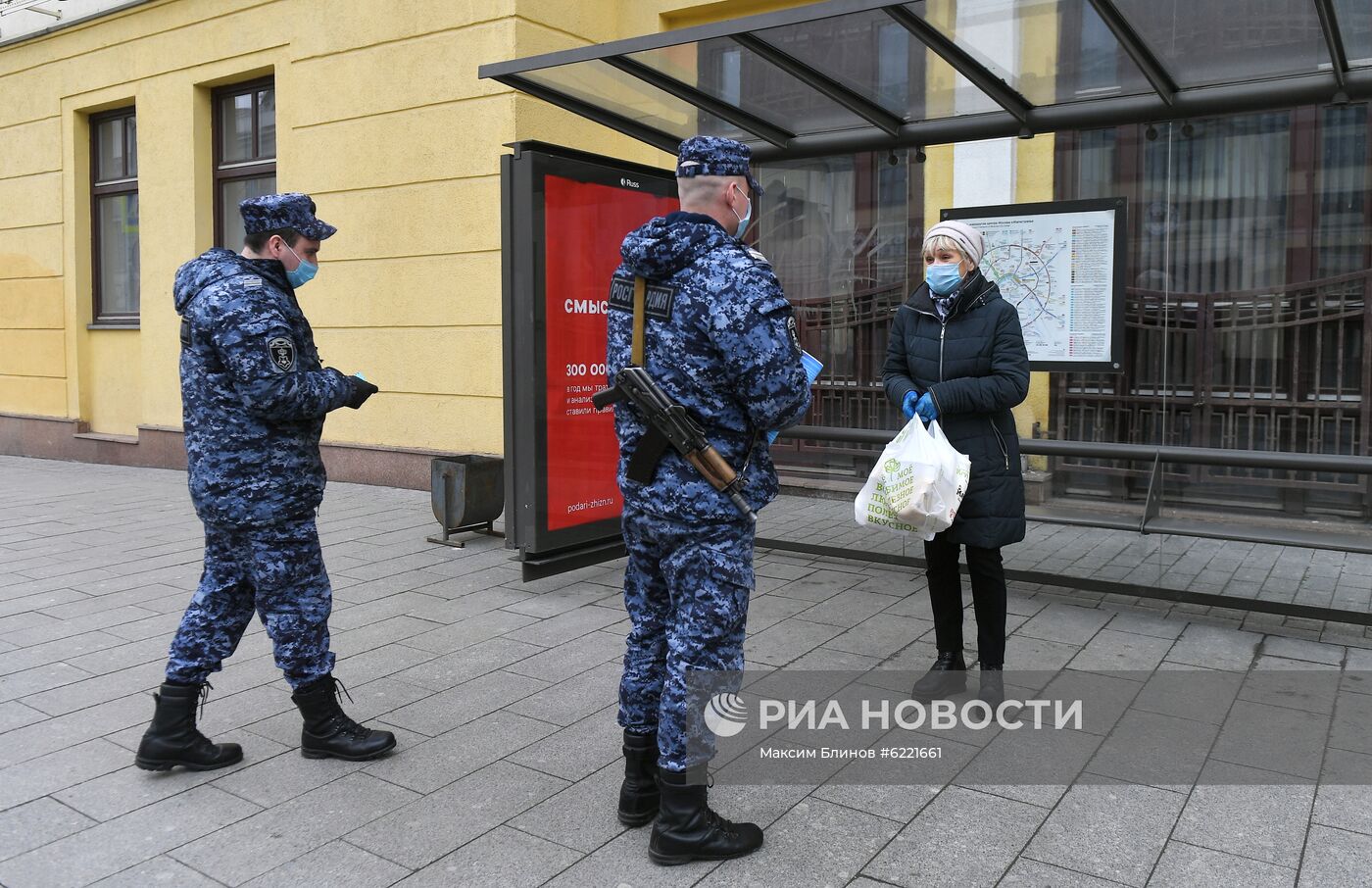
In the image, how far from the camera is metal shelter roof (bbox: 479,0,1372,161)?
188 inches

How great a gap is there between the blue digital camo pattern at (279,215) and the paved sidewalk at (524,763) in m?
1.72

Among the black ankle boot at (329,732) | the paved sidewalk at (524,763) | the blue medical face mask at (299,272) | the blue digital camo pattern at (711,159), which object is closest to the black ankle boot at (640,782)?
the paved sidewalk at (524,763)

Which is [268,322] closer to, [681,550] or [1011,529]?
[681,550]

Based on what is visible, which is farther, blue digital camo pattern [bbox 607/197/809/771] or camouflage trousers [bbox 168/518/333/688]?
camouflage trousers [bbox 168/518/333/688]

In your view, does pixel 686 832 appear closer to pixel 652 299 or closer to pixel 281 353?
pixel 652 299

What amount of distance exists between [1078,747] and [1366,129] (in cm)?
461

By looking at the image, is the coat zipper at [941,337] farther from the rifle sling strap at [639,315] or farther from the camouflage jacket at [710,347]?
the rifle sling strap at [639,315]

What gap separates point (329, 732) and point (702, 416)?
5.73ft

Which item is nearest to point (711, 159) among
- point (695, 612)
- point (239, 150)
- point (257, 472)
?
point (695, 612)

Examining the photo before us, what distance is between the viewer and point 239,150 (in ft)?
35.9

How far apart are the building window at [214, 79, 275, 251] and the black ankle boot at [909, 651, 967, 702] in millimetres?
8718

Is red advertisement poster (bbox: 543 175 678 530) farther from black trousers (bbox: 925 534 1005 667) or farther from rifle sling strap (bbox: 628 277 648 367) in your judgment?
rifle sling strap (bbox: 628 277 648 367)

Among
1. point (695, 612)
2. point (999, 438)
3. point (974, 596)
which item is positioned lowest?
point (974, 596)

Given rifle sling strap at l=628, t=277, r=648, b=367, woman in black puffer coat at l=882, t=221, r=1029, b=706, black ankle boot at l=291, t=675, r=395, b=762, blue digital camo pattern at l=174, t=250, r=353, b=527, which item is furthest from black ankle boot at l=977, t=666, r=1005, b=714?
blue digital camo pattern at l=174, t=250, r=353, b=527
